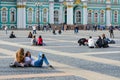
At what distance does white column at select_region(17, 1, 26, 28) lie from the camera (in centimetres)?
7388

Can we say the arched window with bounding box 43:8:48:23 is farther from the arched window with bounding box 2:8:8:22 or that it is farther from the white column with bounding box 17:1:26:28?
the arched window with bounding box 2:8:8:22

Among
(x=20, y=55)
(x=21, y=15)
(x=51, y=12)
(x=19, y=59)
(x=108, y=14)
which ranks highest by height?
(x=51, y=12)

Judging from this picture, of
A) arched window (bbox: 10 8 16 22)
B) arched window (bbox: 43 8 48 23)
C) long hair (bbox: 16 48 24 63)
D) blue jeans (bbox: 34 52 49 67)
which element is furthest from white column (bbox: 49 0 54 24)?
long hair (bbox: 16 48 24 63)

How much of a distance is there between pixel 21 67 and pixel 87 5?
2554 inches

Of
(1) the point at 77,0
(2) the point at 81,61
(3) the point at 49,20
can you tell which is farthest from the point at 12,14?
(2) the point at 81,61

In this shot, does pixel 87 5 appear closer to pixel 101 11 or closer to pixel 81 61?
pixel 101 11

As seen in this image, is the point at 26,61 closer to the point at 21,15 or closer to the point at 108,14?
the point at 21,15

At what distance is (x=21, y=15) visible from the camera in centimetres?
7412

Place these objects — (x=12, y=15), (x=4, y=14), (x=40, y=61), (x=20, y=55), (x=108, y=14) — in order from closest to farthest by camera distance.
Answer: (x=20, y=55)
(x=40, y=61)
(x=4, y=14)
(x=12, y=15)
(x=108, y=14)

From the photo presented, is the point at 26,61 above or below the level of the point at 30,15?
below

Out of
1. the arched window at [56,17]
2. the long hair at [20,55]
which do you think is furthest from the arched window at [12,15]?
the long hair at [20,55]

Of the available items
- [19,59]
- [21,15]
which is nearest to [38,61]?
[19,59]

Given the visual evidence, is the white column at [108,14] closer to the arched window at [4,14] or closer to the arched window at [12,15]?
the arched window at [12,15]

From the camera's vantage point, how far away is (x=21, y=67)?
55.7ft
